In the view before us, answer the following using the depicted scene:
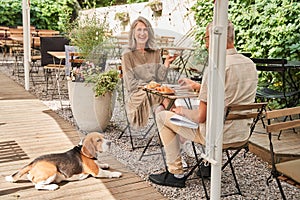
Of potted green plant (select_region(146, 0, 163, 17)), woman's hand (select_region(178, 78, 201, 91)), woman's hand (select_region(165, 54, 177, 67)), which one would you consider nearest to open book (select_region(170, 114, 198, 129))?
woman's hand (select_region(178, 78, 201, 91))

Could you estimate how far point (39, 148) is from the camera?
3.59 metres

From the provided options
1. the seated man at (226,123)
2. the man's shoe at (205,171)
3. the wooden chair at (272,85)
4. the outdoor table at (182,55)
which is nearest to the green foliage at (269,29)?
the wooden chair at (272,85)

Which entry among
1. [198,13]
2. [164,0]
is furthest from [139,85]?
[164,0]

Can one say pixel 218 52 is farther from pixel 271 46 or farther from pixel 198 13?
pixel 198 13

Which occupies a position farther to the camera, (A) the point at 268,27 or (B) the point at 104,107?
(A) the point at 268,27

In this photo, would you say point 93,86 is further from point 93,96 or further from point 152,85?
point 152,85

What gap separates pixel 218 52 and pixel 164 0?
5.81 meters

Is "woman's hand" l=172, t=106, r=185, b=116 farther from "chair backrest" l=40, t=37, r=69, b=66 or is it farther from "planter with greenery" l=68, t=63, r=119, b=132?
"chair backrest" l=40, t=37, r=69, b=66

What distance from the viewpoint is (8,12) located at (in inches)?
482

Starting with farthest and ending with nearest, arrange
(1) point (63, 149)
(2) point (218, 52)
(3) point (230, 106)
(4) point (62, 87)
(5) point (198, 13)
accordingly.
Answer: (4) point (62, 87) < (5) point (198, 13) < (1) point (63, 149) < (3) point (230, 106) < (2) point (218, 52)

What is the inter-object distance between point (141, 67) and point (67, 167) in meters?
1.05

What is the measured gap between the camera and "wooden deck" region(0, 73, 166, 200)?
105 inches

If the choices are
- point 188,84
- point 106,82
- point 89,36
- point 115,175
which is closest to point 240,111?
point 188,84

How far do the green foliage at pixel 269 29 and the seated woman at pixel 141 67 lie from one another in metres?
1.65
